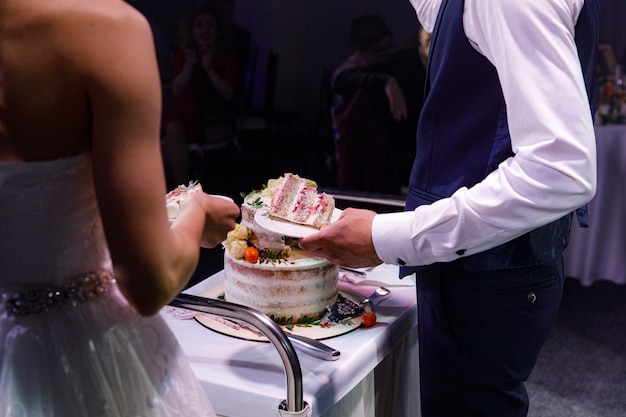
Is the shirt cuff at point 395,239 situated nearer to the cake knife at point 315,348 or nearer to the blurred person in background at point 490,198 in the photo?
the blurred person in background at point 490,198

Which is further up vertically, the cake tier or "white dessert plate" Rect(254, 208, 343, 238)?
"white dessert plate" Rect(254, 208, 343, 238)

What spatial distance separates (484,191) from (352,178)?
3.92 meters

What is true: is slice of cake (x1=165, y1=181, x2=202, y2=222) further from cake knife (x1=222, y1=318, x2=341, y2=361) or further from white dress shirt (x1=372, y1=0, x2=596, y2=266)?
white dress shirt (x1=372, y1=0, x2=596, y2=266)

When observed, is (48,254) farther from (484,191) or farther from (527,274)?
(527,274)

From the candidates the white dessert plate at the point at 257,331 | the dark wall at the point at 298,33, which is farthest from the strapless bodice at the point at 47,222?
the dark wall at the point at 298,33

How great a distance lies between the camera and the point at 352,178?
17.4 feet

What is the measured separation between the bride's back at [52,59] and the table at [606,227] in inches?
153

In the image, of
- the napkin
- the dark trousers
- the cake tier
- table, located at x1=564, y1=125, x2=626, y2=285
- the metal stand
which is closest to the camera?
the metal stand

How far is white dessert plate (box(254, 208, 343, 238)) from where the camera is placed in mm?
1567

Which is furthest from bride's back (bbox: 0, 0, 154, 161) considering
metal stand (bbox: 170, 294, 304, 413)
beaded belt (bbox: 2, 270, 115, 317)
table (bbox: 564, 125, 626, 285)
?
table (bbox: 564, 125, 626, 285)

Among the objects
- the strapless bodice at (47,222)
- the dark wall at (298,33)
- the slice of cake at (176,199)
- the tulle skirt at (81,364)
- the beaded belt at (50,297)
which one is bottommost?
the dark wall at (298,33)

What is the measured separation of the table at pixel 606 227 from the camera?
4289mm

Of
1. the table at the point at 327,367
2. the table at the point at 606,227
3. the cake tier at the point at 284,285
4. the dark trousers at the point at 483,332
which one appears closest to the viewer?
the table at the point at 327,367

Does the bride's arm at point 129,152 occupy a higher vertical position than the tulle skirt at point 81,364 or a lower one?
higher
